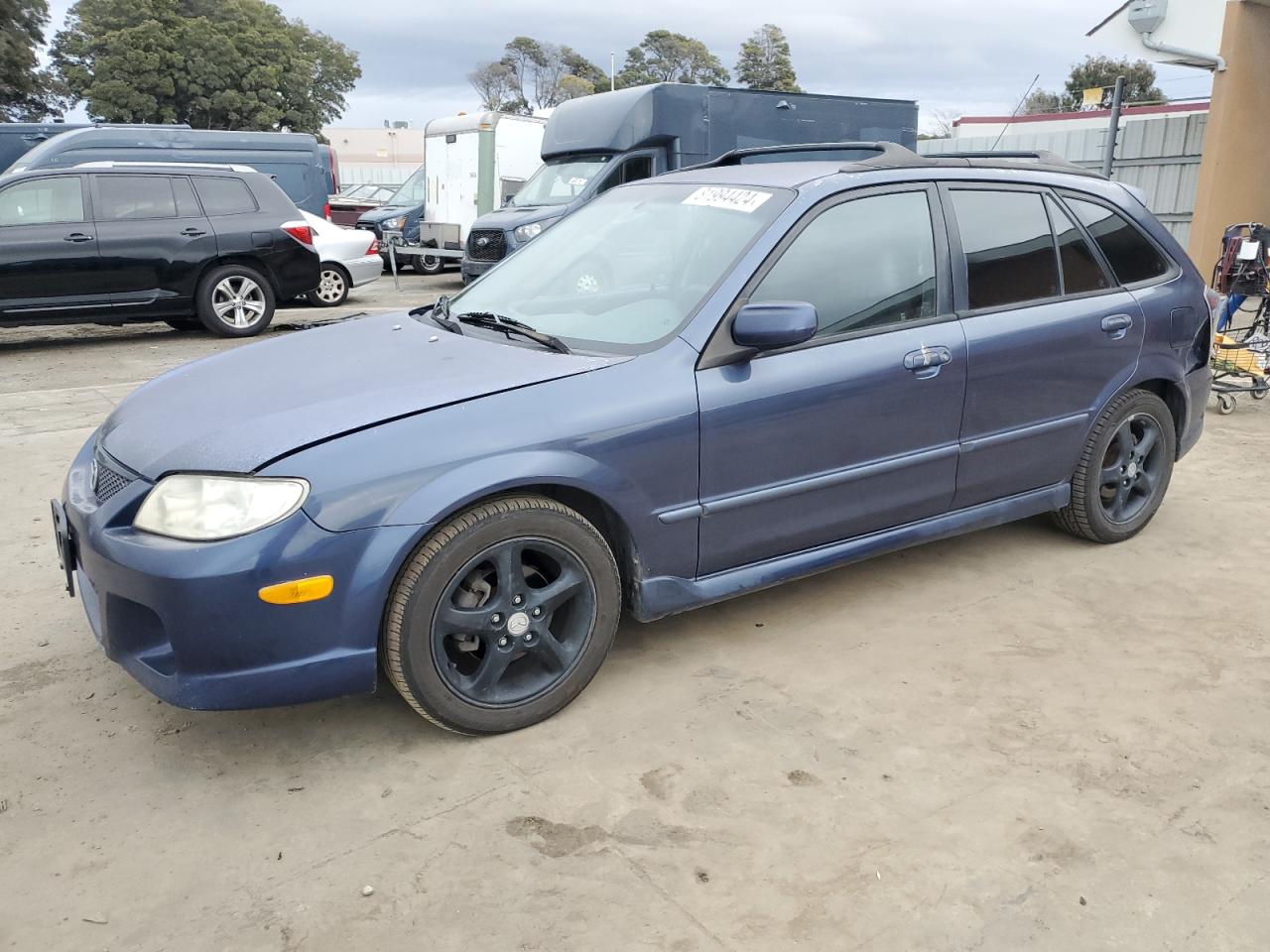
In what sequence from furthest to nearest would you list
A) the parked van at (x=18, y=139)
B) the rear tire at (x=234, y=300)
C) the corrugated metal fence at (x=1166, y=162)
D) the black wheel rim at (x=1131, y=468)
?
the parked van at (x=18, y=139) → the corrugated metal fence at (x=1166, y=162) → the rear tire at (x=234, y=300) → the black wheel rim at (x=1131, y=468)

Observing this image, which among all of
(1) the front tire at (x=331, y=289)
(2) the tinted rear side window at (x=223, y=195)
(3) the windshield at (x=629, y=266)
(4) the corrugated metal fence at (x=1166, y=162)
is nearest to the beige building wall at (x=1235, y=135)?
(4) the corrugated metal fence at (x=1166, y=162)

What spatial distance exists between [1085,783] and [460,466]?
188cm

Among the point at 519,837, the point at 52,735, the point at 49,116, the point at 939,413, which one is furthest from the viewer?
the point at 49,116

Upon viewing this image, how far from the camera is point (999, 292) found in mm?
3945

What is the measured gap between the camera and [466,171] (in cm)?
1712

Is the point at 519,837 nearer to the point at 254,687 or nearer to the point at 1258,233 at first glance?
the point at 254,687

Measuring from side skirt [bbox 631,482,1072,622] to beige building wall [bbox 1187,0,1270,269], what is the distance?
1028 cm

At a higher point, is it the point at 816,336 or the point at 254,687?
the point at 816,336

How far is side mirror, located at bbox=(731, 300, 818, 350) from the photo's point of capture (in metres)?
3.14

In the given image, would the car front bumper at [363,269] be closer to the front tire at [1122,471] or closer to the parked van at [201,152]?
the parked van at [201,152]

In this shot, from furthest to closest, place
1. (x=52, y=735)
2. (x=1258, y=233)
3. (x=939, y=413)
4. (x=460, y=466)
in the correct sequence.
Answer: (x=1258, y=233) < (x=939, y=413) < (x=52, y=735) < (x=460, y=466)

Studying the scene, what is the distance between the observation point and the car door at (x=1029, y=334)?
152 inches

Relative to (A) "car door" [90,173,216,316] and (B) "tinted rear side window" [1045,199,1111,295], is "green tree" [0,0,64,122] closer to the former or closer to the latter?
(A) "car door" [90,173,216,316]

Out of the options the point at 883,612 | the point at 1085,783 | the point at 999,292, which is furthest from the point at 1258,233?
the point at 1085,783
